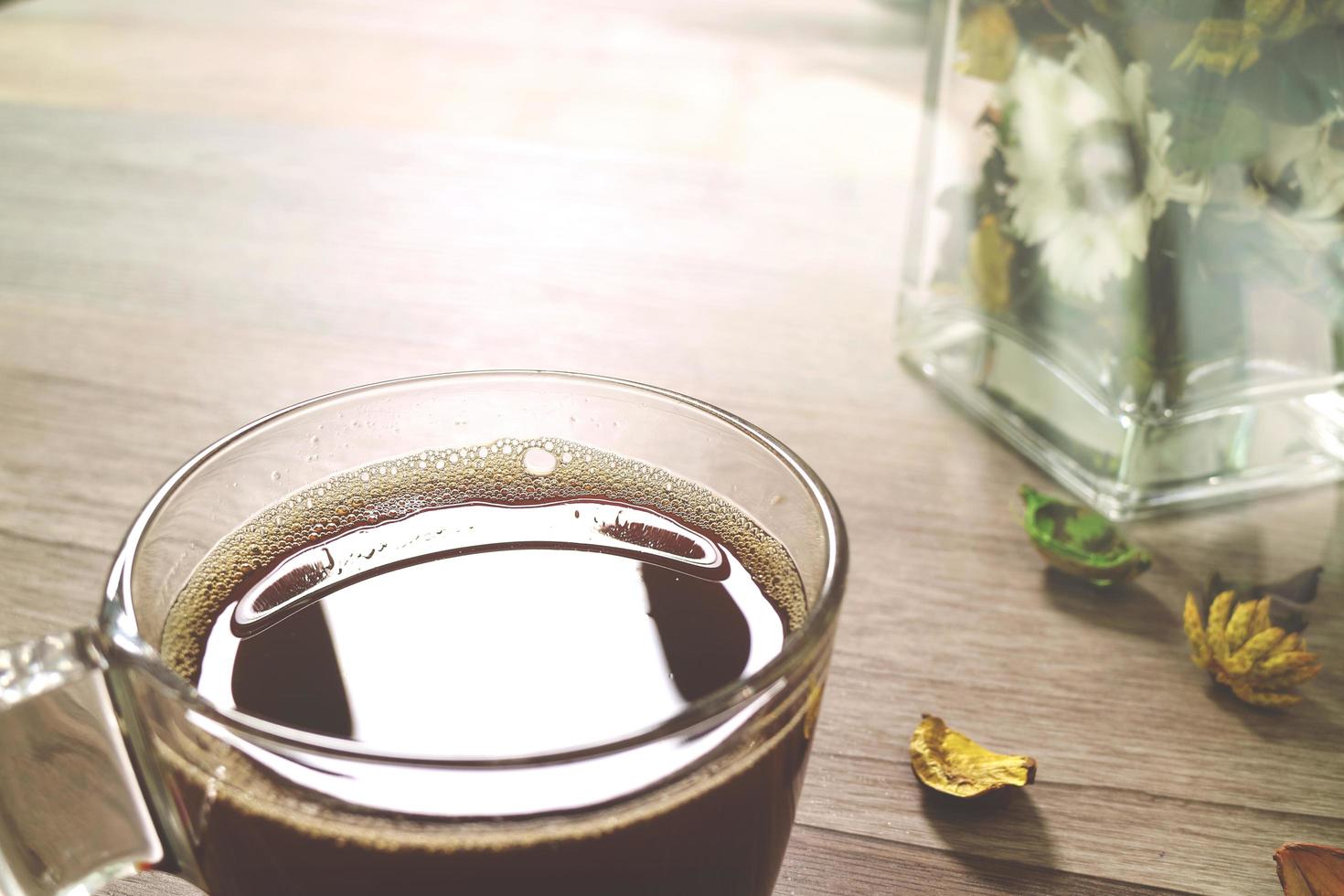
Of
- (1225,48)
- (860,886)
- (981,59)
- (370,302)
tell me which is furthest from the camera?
(370,302)

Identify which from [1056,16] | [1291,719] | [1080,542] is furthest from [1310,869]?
[1056,16]

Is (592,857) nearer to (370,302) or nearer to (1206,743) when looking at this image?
(1206,743)

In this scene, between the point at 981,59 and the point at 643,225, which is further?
the point at 643,225

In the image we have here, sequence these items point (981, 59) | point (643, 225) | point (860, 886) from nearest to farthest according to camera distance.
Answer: point (860, 886) < point (981, 59) < point (643, 225)

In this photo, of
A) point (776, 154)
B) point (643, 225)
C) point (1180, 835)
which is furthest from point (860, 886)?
point (776, 154)

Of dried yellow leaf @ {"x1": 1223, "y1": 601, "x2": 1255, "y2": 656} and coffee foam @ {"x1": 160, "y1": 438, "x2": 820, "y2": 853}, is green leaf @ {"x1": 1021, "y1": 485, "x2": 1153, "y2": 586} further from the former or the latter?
coffee foam @ {"x1": 160, "y1": 438, "x2": 820, "y2": 853}

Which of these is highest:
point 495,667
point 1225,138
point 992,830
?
point 1225,138

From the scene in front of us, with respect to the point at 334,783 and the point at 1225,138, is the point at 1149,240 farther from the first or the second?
the point at 334,783

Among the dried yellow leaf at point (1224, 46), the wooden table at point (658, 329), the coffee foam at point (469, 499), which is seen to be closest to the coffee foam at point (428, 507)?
the coffee foam at point (469, 499)
